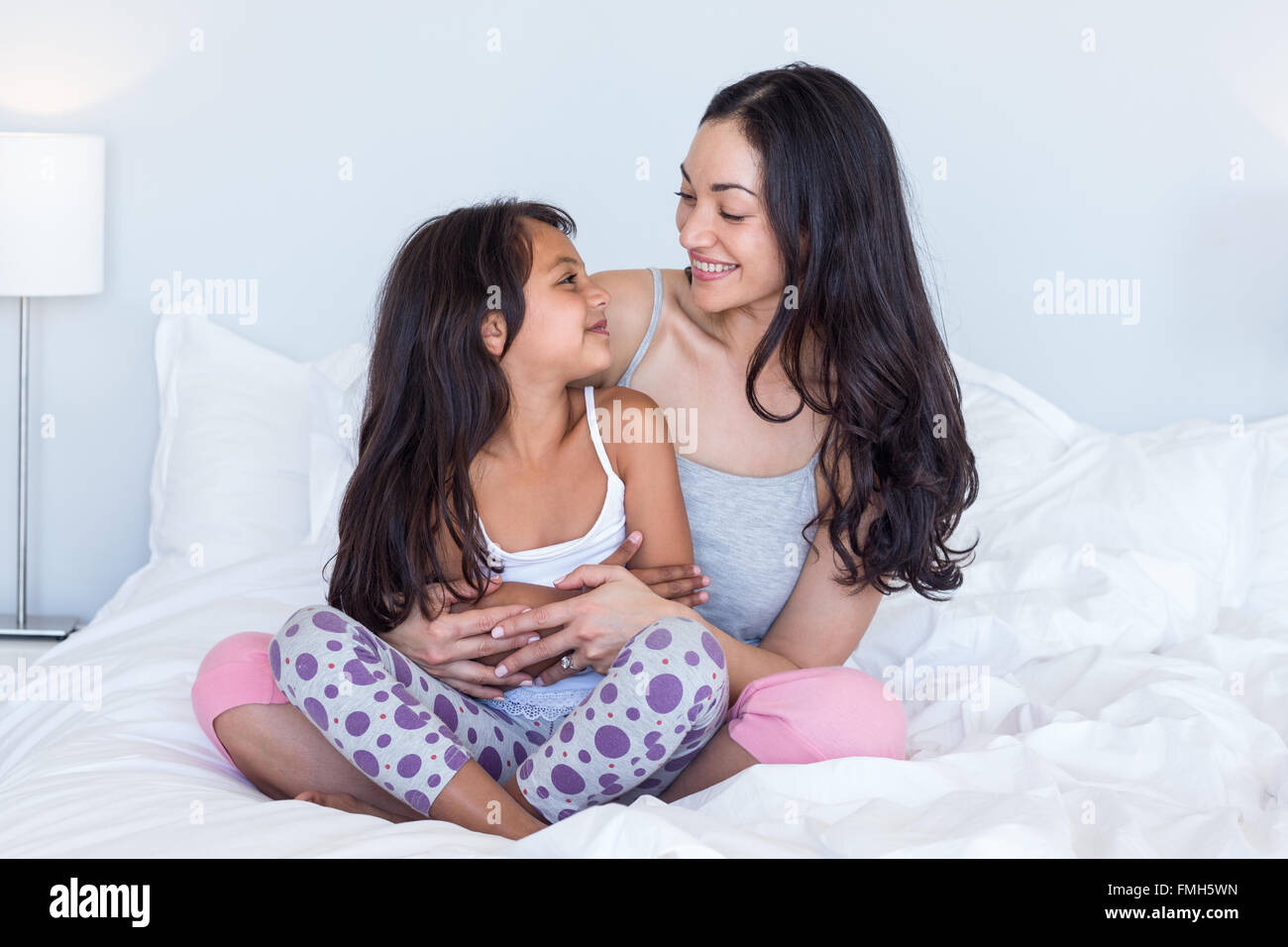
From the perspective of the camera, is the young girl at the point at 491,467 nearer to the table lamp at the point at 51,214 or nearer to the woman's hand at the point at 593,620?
the woman's hand at the point at 593,620

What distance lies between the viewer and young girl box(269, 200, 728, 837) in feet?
3.99

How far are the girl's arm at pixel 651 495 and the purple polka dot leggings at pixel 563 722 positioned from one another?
0.21 meters

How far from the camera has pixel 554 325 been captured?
1.26 meters

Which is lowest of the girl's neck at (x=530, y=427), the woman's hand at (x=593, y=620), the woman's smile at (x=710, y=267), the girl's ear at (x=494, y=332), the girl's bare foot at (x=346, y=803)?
the girl's bare foot at (x=346, y=803)

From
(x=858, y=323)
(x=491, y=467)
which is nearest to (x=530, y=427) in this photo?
(x=491, y=467)

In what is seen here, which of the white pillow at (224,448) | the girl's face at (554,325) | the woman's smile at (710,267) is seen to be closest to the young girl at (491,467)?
the girl's face at (554,325)

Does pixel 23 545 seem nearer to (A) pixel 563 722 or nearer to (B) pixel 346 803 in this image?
(B) pixel 346 803

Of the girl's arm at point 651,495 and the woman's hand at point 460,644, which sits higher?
the girl's arm at point 651,495

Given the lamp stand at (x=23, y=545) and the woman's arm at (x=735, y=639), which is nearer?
the woman's arm at (x=735, y=639)

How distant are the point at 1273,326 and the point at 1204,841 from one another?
147cm

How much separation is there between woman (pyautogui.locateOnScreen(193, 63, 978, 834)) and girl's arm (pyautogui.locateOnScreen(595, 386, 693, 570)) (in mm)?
40

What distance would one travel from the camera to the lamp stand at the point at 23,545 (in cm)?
202
